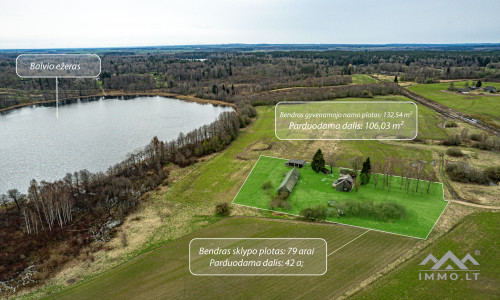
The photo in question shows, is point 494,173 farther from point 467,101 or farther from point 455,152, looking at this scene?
point 467,101

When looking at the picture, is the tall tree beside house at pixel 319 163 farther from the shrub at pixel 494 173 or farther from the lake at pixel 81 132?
the lake at pixel 81 132

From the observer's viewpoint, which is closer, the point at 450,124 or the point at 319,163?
the point at 319,163

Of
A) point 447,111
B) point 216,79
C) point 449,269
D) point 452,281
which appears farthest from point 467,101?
point 216,79

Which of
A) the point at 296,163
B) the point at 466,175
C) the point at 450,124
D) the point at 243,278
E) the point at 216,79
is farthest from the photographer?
the point at 216,79

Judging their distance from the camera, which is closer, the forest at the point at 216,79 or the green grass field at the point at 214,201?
the green grass field at the point at 214,201

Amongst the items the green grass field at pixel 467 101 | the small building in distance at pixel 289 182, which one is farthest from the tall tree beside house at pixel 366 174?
the green grass field at pixel 467 101
